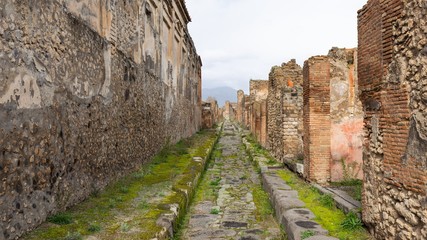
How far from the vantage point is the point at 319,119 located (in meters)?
7.39

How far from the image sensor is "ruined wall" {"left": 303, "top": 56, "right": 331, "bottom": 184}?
732 centimetres

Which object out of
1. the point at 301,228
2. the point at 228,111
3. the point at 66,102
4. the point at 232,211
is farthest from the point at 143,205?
the point at 228,111

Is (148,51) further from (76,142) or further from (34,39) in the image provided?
(34,39)

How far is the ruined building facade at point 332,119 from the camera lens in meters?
7.34

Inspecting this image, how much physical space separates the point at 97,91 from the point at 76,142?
1.11 m

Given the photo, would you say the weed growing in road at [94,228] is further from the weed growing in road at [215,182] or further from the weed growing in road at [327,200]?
the weed growing in road at [215,182]

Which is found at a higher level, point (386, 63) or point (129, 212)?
point (386, 63)

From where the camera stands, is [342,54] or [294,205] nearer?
[294,205]

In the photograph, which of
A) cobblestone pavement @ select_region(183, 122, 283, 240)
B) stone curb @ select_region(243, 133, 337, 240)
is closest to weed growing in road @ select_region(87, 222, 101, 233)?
cobblestone pavement @ select_region(183, 122, 283, 240)

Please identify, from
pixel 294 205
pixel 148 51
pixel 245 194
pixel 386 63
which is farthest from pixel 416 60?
pixel 148 51

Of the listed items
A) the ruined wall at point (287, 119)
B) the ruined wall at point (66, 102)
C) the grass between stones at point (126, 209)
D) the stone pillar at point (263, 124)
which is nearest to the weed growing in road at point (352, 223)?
the grass between stones at point (126, 209)

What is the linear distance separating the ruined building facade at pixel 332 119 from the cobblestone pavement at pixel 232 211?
136cm

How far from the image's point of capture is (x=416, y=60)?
3289 mm

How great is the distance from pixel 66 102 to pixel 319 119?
188 inches
